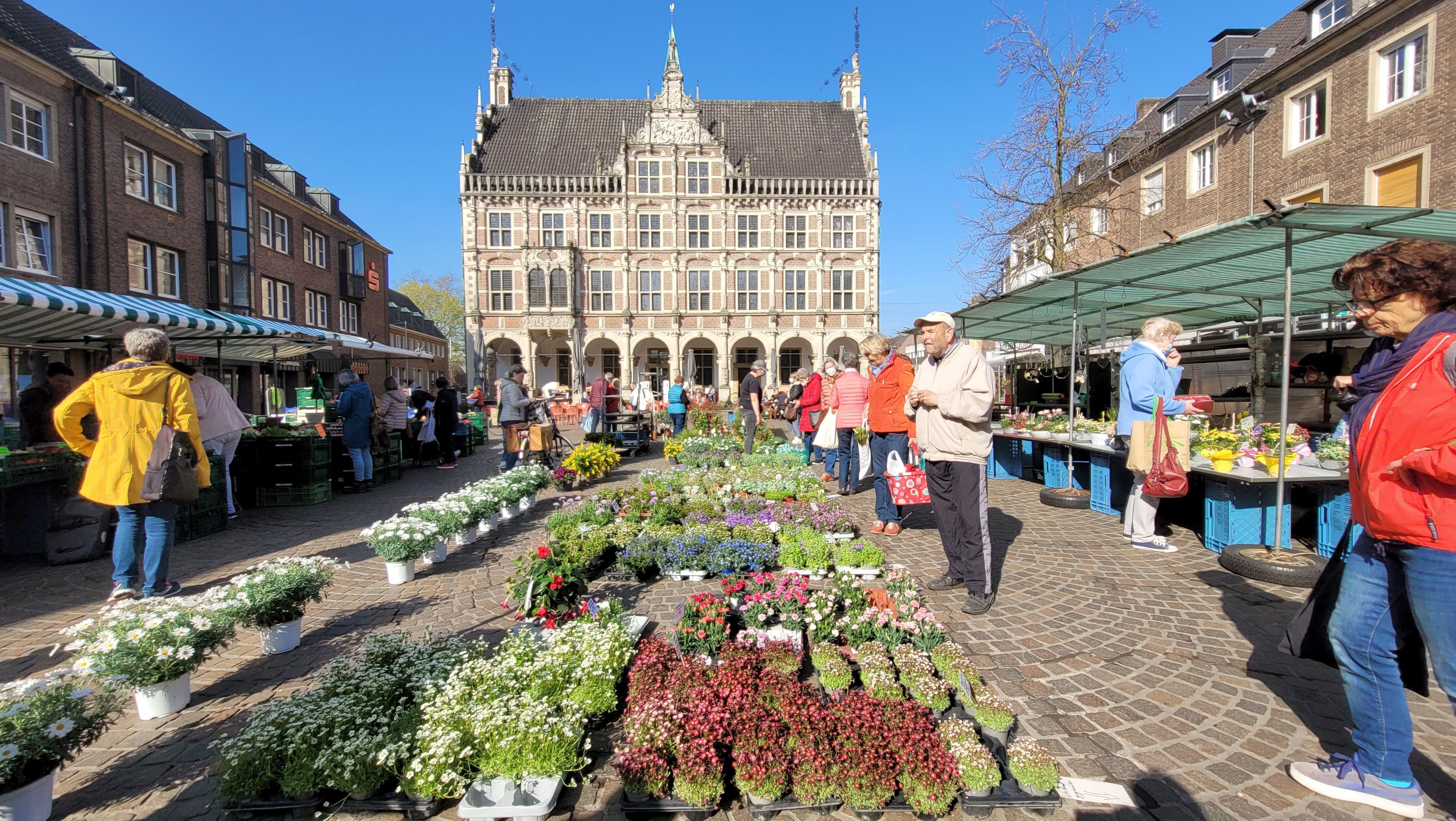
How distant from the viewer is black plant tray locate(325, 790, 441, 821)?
2449 mm

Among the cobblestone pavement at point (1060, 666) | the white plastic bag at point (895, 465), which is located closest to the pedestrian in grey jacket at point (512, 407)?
the cobblestone pavement at point (1060, 666)

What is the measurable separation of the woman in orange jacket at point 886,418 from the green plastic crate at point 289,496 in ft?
26.6

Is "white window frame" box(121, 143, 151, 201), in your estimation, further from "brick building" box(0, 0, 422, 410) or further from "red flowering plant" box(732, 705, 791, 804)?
"red flowering plant" box(732, 705, 791, 804)

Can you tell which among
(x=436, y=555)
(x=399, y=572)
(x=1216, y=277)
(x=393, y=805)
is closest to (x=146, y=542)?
(x=399, y=572)

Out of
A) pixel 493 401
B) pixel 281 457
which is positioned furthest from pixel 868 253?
pixel 281 457

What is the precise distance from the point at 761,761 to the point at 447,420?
529 inches

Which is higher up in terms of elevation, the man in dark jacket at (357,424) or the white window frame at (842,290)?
the white window frame at (842,290)

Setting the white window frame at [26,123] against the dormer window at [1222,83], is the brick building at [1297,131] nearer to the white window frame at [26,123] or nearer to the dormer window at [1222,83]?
the dormer window at [1222,83]

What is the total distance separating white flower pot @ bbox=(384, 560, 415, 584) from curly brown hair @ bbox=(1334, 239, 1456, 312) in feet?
20.8

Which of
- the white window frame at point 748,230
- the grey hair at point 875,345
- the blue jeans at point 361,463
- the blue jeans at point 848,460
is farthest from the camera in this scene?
the white window frame at point 748,230

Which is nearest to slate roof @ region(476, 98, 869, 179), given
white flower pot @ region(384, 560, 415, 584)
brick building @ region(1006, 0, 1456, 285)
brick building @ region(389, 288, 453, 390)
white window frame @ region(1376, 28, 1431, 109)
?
brick building @ region(389, 288, 453, 390)

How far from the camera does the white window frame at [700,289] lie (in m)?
36.1

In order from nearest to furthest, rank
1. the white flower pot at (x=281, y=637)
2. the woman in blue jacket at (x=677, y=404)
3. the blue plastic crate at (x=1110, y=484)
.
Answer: the white flower pot at (x=281, y=637) → the blue plastic crate at (x=1110, y=484) → the woman in blue jacket at (x=677, y=404)

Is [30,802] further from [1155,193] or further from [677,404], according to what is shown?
[1155,193]
